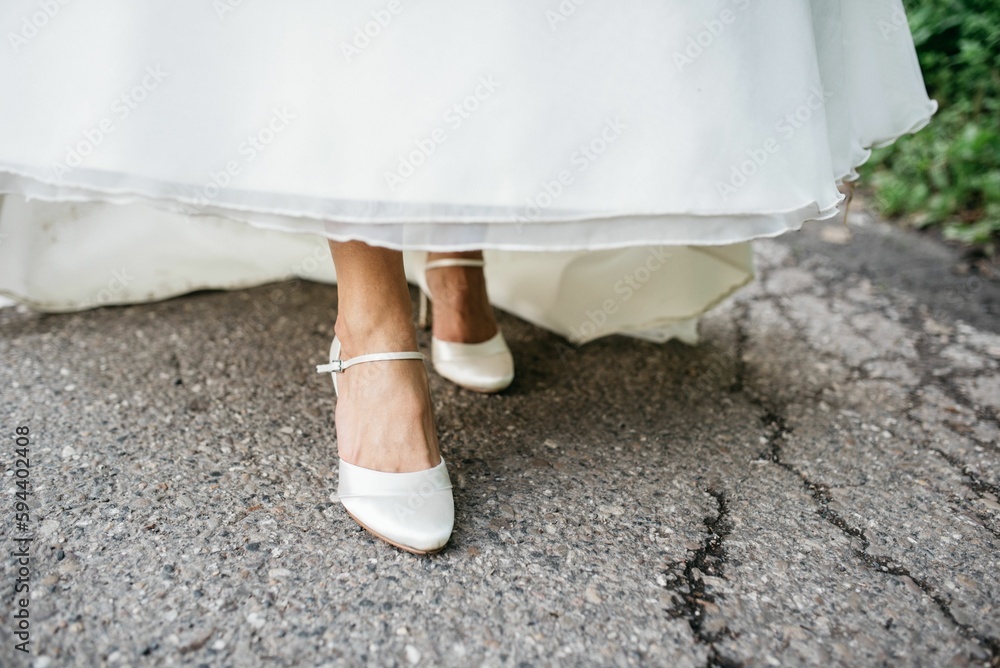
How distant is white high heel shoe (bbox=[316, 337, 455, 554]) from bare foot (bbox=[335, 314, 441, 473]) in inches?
0.5

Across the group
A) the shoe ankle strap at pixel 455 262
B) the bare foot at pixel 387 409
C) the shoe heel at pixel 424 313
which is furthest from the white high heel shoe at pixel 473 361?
the bare foot at pixel 387 409

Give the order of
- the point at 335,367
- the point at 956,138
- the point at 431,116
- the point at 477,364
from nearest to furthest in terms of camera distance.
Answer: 1. the point at 431,116
2. the point at 335,367
3. the point at 477,364
4. the point at 956,138

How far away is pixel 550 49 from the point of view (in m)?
0.86

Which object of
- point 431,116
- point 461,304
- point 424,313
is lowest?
point 424,313

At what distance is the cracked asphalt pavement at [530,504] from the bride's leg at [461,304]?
0.12 m

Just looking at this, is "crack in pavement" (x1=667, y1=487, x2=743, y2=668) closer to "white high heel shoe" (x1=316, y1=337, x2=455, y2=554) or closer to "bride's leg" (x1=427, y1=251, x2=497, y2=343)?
"white high heel shoe" (x1=316, y1=337, x2=455, y2=554)

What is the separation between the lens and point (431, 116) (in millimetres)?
839

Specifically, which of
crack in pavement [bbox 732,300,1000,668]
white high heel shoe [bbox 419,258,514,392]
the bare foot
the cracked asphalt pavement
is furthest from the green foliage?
the bare foot

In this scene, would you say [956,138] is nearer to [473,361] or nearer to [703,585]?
[473,361]

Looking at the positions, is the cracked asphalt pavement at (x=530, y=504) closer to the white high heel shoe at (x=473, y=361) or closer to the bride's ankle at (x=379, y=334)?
the white high heel shoe at (x=473, y=361)

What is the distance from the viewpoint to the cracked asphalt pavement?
862 mm

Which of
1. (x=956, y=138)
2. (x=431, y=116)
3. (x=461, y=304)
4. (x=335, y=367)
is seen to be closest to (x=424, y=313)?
(x=461, y=304)

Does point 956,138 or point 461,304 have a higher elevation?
point 461,304

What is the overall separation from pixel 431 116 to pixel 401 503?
51 centimetres
